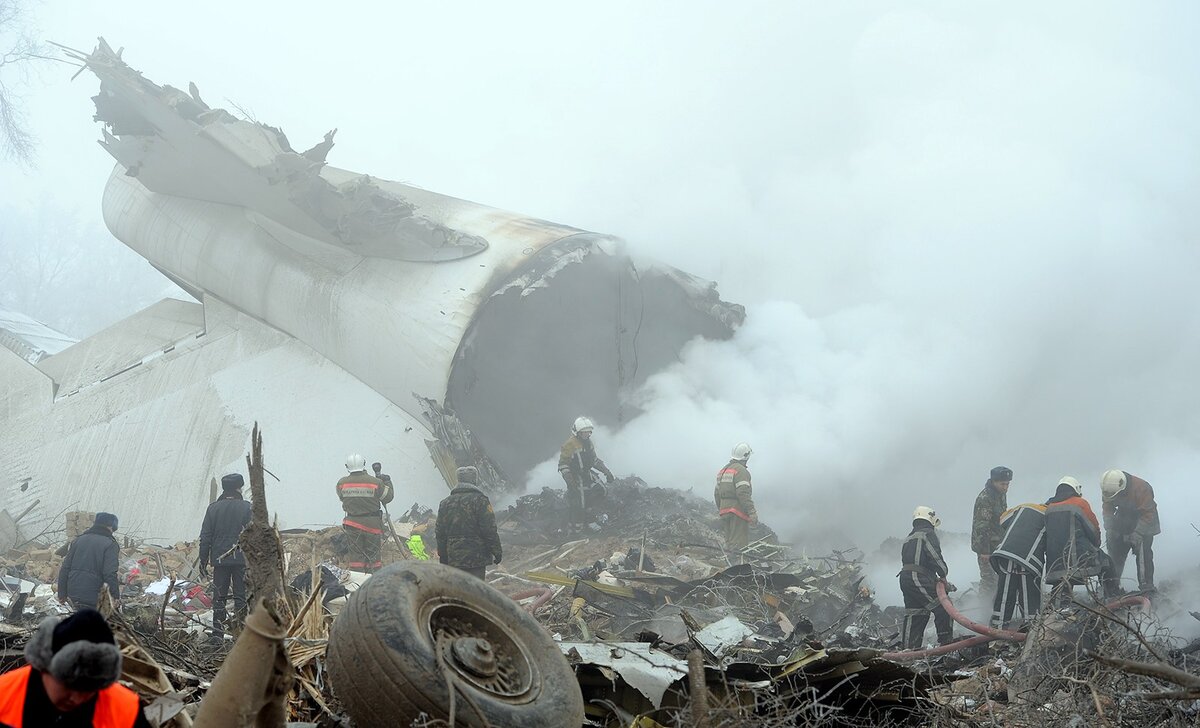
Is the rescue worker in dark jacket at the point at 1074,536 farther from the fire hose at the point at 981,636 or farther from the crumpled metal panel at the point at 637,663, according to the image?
the crumpled metal panel at the point at 637,663

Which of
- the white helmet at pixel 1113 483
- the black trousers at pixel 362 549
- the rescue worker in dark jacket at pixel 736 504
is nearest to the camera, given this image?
the white helmet at pixel 1113 483

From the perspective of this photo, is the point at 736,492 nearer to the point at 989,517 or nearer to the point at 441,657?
the point at 989,517

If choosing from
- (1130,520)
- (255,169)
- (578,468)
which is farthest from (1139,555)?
(255,169)

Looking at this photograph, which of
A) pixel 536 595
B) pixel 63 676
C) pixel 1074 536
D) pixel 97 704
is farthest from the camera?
pixel 536 595

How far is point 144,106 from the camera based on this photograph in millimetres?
12328

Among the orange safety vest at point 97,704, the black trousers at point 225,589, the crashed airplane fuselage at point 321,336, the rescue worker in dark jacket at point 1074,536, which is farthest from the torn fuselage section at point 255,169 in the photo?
the orange safety vest at point 97,704

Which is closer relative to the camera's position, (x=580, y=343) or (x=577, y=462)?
(x=577, y=462)

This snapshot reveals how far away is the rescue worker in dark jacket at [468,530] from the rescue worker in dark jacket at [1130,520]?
4.95m

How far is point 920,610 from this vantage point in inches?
266

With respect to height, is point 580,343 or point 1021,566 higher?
point 580,343

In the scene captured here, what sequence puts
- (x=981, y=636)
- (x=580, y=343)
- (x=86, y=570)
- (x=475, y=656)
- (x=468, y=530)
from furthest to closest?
1. (x=580, y=343)
2. (x=468, y=530)
3. (x=86, y=570)
4. (x=981, y=636)
5. (x=475, y=656)

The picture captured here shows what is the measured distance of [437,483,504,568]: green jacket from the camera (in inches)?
271

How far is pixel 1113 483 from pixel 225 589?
22.9 ft

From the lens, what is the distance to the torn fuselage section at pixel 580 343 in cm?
1154
